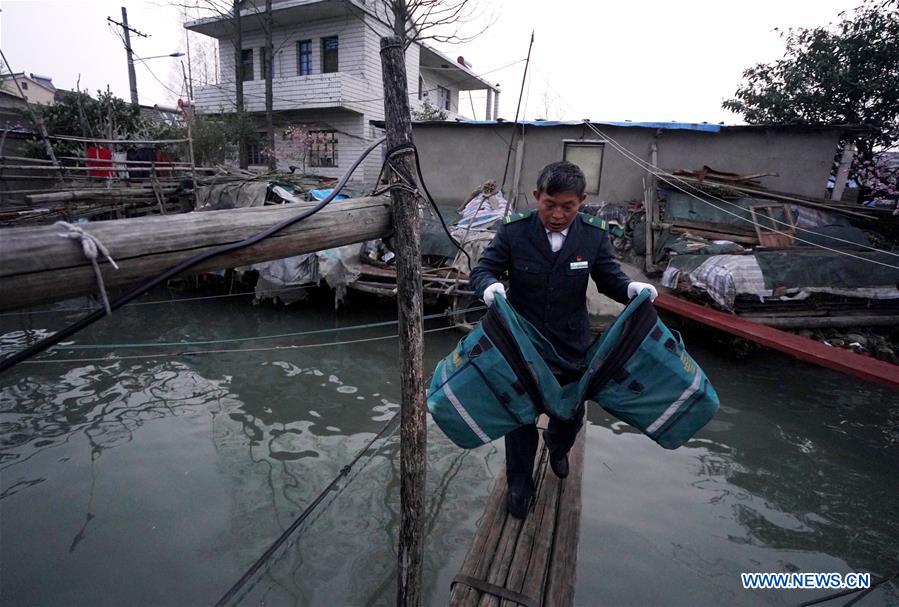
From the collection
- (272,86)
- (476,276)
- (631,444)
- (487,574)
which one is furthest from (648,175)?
(272,86)

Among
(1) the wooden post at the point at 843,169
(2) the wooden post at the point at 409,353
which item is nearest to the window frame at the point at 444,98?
(1) the wooden post at the point at 843,169

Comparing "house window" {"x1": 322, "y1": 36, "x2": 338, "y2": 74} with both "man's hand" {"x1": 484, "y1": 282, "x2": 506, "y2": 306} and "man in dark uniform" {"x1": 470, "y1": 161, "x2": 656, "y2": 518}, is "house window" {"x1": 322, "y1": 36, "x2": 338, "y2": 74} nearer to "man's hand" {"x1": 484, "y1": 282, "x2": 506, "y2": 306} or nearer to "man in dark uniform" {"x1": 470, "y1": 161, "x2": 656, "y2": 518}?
"man in dark uniform" {"x1": 470, "y1": 161, "x2": 656, "y2": 518}

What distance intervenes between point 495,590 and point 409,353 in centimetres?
121

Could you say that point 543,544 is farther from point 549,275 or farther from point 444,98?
point 444,98

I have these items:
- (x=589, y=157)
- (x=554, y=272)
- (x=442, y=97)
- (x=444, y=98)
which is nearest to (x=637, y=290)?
(x=554, y=272)

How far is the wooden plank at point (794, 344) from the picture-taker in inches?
203

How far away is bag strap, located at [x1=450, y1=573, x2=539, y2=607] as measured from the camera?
2.11 m

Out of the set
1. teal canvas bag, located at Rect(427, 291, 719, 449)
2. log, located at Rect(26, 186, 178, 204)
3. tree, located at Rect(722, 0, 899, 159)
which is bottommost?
teal canvas bag, located at Rect(427, 291, 719, 449)

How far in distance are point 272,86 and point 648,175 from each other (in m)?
13.3

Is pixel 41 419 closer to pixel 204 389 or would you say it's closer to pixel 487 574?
pixel 204 389

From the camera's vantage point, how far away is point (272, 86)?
53.2ft

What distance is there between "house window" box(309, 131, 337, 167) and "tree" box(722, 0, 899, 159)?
Answer: 1337 centimetres

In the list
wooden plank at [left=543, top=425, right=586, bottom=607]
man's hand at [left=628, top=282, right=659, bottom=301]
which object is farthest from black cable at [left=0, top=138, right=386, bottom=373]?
wooden plank at [left=543, top=425, right=586, bottom=607]

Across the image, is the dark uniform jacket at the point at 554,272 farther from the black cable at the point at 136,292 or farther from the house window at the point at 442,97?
the house window at the point at 442,97
